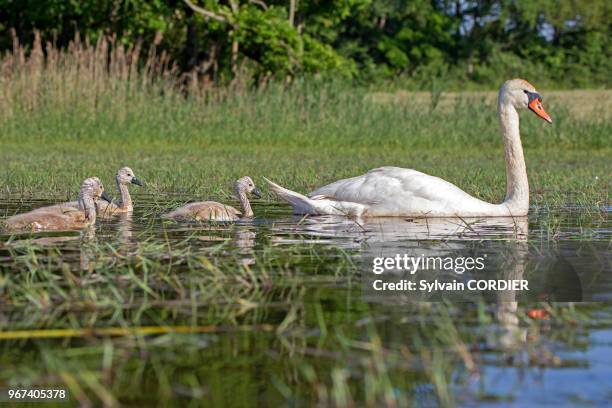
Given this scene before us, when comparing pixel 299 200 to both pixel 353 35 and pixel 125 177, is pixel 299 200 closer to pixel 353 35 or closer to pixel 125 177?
pixel 125 177

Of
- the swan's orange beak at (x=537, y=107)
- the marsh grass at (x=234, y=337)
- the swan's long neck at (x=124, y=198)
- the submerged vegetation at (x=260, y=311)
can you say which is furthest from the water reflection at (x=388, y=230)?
the marsh grass at (x=234, y=337)

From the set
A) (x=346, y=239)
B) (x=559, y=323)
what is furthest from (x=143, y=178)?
(x=559, y=323)

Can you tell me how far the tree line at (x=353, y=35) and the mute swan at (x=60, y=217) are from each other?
45.2 feet

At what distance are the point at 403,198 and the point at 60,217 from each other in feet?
8.96

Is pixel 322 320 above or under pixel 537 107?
under

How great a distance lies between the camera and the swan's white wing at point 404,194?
9367 mm

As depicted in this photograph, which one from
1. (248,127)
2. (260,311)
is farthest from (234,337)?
(248,127)

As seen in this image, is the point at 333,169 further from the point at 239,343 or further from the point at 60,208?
the point at 239,343

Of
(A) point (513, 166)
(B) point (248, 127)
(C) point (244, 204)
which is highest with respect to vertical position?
(A) point (513, 166)

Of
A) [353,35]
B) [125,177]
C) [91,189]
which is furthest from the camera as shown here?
[353,35]

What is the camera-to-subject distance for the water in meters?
3.93

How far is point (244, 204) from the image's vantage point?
9.88 m

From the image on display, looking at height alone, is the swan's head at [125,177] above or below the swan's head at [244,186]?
below

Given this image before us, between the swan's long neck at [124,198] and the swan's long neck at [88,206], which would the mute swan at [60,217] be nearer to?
the swan's long neck at [88,206]
